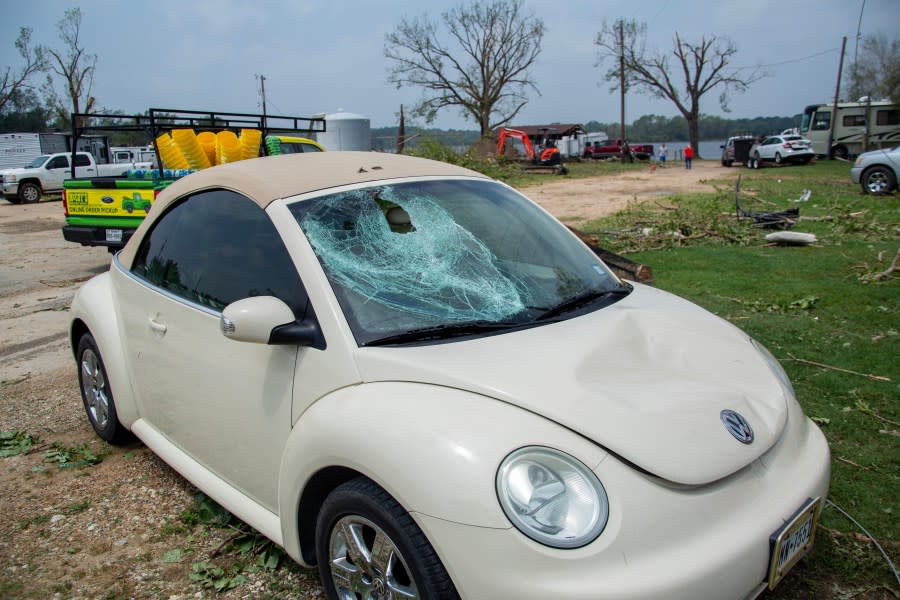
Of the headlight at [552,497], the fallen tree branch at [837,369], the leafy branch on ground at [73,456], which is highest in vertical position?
the headlight at [552,497]

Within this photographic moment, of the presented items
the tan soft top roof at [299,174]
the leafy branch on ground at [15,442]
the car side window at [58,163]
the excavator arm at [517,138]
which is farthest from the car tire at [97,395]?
the excavator arm at [517,138]

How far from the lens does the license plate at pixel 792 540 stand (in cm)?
187

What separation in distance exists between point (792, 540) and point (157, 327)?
270 cm

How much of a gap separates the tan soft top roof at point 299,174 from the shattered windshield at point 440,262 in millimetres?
90

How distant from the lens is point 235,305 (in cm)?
228

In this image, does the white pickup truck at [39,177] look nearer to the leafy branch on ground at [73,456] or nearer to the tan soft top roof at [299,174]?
the leafy branch on ground at [73,456]

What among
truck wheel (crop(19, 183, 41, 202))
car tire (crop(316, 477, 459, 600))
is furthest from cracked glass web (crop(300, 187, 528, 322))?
truck wheel (crop(19, 183, 41, 202))

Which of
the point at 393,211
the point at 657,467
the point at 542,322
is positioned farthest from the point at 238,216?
the point at 657,467

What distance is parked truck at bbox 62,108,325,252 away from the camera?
8.94 metres

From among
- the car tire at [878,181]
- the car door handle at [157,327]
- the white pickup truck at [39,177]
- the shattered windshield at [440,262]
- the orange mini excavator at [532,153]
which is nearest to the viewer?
the shattered windshield at [440,262]

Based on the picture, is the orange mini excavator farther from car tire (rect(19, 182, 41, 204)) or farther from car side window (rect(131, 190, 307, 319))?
car side window (rect(131, 190, 307, 319))

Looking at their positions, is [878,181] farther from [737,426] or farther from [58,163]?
[58,163]

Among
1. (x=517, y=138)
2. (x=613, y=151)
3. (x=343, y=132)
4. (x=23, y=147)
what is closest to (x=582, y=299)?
(x=343, y=132)

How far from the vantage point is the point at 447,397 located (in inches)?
78.1
